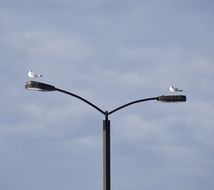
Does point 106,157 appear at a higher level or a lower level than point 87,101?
lower

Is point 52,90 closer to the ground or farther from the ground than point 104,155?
farther from the ground

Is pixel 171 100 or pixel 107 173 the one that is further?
pixel 171 100

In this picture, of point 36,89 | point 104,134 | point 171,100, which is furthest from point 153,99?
point 36,89

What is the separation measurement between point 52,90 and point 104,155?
2.51 m

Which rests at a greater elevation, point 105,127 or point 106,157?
point 105,127

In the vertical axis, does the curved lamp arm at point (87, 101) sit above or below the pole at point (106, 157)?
above

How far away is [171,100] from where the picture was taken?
23.4 meters

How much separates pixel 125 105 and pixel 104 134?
1.39 meters

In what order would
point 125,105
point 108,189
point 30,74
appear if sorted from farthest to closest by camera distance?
point 30,74 → point 125,105 → point 108,189

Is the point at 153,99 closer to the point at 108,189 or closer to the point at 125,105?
the point at 125,105

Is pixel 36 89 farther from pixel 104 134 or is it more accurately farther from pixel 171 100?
pixel 171 100

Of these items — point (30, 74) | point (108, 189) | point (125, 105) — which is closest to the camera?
point (108, 189)

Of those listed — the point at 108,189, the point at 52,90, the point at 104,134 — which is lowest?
the point at 108,189

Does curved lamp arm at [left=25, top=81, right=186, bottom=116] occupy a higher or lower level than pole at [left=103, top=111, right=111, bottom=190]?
higher
